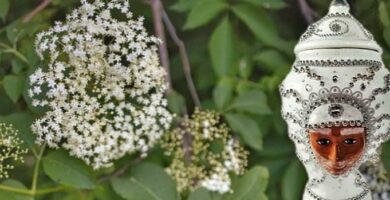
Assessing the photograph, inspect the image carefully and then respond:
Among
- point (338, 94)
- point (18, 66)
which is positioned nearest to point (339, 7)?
point (338, 94)

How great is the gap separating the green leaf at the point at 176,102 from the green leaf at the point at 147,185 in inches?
2.2

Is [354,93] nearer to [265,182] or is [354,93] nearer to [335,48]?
[335,48]

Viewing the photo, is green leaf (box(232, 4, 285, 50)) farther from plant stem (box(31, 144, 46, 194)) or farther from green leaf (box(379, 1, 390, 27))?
plant stem (box(31, 144, 46, 194))

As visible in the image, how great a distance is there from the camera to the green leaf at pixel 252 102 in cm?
64

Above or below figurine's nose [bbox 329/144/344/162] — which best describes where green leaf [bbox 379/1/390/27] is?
above

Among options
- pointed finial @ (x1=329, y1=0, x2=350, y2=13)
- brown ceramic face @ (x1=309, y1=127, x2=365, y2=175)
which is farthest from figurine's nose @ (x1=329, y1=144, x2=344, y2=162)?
pointed finial @ (x1=329, y1=0, x2=350, y2=13)

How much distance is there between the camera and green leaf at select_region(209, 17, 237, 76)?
635mm

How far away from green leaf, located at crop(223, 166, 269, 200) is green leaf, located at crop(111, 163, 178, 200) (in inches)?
2.2

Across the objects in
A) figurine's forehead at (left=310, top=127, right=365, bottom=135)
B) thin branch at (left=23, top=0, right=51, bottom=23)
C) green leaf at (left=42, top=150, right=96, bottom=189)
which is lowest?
green leaf at (left=42, top=150, right=96, bottom=189)

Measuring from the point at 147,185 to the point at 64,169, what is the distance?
3.2 inches

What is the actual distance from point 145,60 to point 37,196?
0.16 meters

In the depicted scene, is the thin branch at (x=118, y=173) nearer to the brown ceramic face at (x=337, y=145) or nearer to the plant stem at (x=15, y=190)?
the plant stem at (x=15, y=190)

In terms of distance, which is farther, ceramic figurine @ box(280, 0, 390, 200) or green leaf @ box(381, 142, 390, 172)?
green leaf @ box(381, 142, 390, 172)

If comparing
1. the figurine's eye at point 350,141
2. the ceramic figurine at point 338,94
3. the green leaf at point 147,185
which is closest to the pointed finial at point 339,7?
the ceramic figurine at point 338,94
